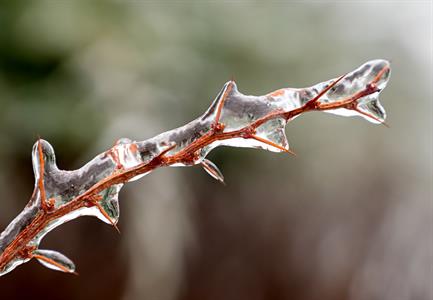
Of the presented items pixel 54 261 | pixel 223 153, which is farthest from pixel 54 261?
pixel 223 153

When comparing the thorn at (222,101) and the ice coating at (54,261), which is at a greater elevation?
the thorn at (222,101)

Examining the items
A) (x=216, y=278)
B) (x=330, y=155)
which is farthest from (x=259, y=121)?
(x=330, y=155)

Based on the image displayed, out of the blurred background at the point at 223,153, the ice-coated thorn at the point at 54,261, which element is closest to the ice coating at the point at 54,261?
the ice-coated thorn at the point at 54,261

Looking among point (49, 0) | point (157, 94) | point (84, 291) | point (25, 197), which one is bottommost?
point (84, 291)

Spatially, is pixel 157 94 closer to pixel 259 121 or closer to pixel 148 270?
pixel 148 270

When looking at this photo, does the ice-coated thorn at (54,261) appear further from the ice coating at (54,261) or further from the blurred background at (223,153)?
→ the blurred background at (223,153)

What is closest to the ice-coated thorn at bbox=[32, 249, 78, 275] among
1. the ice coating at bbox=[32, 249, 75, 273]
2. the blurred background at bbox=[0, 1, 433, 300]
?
the ice coating at bbox=[32, 249, 75, 273]

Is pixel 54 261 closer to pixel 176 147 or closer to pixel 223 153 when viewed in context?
pixel 176 147
